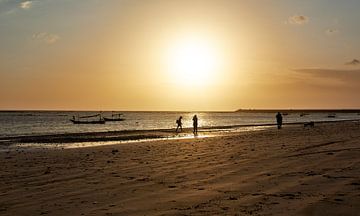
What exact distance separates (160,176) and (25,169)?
6124 millimetres

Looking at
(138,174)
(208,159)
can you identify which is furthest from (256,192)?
(208,159)

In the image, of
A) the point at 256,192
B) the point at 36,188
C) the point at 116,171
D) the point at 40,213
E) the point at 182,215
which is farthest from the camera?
the point at 116,171

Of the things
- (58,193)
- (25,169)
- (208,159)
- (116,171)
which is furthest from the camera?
(208,159)

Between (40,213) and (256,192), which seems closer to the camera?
(40,213)

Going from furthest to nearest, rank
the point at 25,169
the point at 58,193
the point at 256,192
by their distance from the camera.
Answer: the point at 25,169 < the point at 58,193 < the point at 256,192

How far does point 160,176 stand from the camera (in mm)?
12992

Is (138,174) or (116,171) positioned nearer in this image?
(138,174)

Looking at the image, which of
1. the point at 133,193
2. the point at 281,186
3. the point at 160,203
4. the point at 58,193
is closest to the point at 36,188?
the point at 58,193

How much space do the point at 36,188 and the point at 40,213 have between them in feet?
10.6

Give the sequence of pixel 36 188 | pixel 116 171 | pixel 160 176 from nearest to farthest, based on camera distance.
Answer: pixel 36 188 → pixel 160 176 → pixel 116 171

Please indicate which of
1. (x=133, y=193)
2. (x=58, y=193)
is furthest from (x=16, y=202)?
(x=133, y=193)

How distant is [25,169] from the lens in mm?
16250

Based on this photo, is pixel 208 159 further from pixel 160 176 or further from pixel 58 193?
pixel 58 193

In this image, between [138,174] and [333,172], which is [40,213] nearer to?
[138,174]
